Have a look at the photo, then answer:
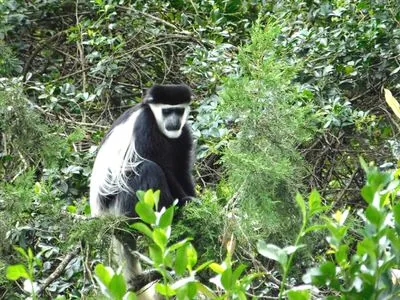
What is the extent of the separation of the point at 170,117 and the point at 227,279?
259 centimetres

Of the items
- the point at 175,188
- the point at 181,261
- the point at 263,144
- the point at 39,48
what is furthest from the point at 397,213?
the point at 39,48

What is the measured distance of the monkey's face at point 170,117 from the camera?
386cm

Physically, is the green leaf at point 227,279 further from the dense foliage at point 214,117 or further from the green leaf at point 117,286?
the dense foliage at point 214,117

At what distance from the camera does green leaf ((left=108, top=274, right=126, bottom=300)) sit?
124 centimetres

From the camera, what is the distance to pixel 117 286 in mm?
1245

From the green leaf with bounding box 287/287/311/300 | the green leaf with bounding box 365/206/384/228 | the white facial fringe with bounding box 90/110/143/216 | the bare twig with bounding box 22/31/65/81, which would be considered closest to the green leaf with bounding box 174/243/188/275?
the green leaf with bounding box 287/287/311/300

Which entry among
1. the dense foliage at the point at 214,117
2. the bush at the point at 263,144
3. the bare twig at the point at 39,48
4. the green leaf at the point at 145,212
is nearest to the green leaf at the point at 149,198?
the green leaf at the point at 145,212

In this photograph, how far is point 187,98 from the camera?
12.8 feet

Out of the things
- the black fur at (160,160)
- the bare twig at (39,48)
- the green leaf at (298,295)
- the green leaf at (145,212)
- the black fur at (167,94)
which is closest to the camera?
the green leaf at (298,295)

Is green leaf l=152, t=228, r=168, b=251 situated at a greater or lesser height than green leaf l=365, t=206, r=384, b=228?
lesser

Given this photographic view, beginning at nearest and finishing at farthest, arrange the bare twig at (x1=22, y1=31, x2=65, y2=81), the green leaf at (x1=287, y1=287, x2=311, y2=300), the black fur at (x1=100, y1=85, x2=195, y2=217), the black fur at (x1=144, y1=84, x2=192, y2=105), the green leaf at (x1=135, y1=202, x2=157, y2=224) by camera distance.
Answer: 1. the green leaf at (x1=287, y1=287, x2=311, y2=300)
2. the green leaf at (x1=135, y1=202, x2=157, y2=224)
3. the black fur at (x1=100, y1=85, x2=195, y2=217)
4. the black fur at (x1=144, y1=84, x2=192, y2=105)
5. the bare twig at (x1=22, y1=31, x2=65, y2=81)

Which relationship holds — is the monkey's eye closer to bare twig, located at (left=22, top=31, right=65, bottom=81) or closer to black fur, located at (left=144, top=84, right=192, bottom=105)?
black fur, located at (left=144, top=84, right=192, bottom=105)

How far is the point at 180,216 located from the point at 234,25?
181 centimetres

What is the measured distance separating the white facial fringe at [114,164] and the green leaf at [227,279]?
2.38 metres
